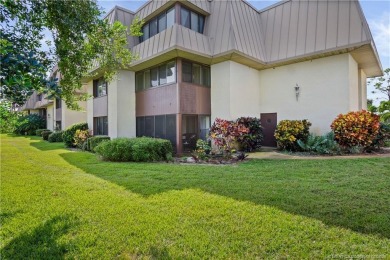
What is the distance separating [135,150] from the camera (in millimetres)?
9109

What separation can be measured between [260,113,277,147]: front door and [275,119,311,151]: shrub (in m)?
1.82

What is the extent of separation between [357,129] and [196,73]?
26.1ft

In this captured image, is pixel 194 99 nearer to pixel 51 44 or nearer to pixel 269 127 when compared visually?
pixel 269 127

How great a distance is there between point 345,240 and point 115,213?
3.47 metres

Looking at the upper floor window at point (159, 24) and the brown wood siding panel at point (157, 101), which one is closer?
the upper floor window at point (159, 24)

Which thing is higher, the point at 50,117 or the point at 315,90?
the point at 315,90

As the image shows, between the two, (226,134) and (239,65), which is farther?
(239,65)

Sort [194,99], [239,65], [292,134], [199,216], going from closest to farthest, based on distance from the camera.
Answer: [199,216] → [292,134] → [194,99] → [239,65]

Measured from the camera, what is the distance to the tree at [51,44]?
251 cm

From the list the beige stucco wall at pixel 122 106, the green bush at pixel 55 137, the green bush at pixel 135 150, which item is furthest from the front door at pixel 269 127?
the green bush at pixel 55 137

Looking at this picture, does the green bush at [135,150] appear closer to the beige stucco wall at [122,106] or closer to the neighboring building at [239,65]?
the neighboring building at [239,65]

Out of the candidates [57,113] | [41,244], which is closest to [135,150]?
[41,244]

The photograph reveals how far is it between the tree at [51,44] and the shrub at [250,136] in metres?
7.61

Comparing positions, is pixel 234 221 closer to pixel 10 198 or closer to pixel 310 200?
pixel 310 200
